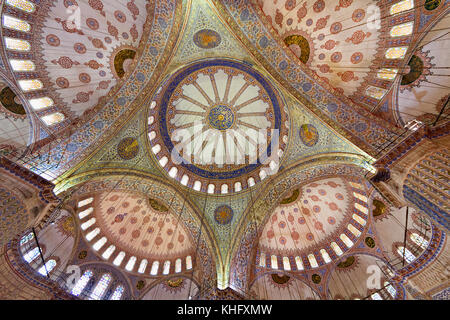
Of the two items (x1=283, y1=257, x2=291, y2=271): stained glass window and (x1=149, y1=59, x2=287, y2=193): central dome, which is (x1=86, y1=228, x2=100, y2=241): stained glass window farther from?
(x1=283, y1=257, x2=291, y2=271): stained glass window

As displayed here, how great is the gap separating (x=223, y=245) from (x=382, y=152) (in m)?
8.46

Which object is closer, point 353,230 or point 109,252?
point 353,230

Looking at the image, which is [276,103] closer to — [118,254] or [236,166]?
[236,166]

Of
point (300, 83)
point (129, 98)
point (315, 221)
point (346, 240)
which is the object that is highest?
point (300, 83)

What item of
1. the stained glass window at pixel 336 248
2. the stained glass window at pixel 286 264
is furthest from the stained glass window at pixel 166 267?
the stained glass window at pixel 336 248

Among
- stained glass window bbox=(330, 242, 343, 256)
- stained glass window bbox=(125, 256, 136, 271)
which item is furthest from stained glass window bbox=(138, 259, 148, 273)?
stained glass window bbox=(330, 242, 343, 256)

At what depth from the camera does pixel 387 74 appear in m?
7.00

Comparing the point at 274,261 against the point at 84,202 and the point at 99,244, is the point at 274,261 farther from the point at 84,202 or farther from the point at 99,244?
the point at 84,202

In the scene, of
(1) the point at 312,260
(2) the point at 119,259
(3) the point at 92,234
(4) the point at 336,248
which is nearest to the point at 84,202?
(3) the point at 92,234

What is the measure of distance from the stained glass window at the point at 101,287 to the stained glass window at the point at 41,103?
9.51 metres

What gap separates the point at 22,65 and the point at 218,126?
8.49m

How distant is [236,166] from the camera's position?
39.6 ft
